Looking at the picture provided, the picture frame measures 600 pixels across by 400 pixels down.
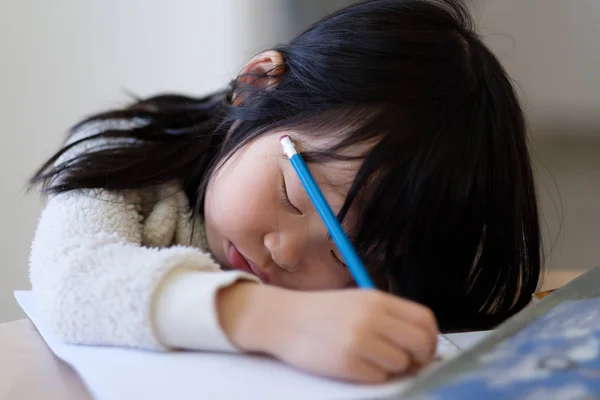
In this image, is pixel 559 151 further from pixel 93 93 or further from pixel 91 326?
pixel 91 326

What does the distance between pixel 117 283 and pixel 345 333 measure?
6.4 inches

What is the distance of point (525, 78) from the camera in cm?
142

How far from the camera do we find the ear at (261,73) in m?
0.66

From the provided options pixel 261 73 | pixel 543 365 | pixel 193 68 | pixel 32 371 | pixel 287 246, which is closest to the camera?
pixel 543 365

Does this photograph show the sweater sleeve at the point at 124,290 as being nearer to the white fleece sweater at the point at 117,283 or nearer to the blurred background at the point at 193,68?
the white fleece sweater at the point at 117,283

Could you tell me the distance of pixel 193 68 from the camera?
3.90ft

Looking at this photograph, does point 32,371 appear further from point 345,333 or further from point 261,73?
point 261,73

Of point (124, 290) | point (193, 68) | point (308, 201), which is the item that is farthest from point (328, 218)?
point (193, 68)

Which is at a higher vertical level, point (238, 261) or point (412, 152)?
point (412, 152)

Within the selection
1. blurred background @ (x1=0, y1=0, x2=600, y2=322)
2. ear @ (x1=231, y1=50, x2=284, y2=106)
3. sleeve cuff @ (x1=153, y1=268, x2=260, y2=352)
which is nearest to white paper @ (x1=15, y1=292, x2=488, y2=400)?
sleeve cuff @ (x1=153, y1=268, x2=260, y2=352)

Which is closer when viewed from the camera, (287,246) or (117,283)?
(117,283)

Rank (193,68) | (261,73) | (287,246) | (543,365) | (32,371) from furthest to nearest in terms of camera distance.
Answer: (193,68) → (261,73) → (287,246) → (32,371) → (543,365)

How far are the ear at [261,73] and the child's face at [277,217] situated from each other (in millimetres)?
90

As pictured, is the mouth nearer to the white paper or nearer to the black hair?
the black hair
